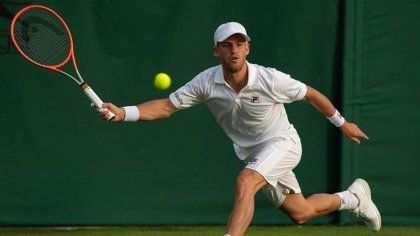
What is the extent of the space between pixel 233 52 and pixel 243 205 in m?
1.01

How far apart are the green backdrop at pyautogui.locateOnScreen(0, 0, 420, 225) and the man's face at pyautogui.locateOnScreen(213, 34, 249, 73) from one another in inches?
80.9

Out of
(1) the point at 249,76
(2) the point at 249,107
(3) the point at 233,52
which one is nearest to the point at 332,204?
(2) the point at 249,107

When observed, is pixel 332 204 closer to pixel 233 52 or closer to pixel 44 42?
pixel 233 52

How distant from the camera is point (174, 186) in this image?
7.87 meters

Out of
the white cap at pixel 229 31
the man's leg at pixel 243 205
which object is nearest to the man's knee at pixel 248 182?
the man's leg at pixel 243 205

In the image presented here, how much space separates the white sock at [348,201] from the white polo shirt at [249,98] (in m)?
0.86

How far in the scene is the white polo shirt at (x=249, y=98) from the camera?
583 cm

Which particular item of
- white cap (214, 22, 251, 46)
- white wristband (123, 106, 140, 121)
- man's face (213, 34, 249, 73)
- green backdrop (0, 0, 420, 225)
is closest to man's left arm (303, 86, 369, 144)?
man's face (213, 34, 249, 73)

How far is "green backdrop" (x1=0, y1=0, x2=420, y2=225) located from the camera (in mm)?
7621

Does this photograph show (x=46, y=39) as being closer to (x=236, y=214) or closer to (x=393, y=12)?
(x=236, y=214)

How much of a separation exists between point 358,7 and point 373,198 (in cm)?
168

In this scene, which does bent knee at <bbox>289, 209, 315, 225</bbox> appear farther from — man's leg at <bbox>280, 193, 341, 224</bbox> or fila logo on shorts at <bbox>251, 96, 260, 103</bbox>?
fila logo on shorts at <bbox>251, 96, 260, 103</bbox>

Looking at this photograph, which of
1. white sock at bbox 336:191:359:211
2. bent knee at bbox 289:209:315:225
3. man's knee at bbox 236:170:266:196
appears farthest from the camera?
white sock at bbox 336:191:359:211

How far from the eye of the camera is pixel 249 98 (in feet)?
19.1
